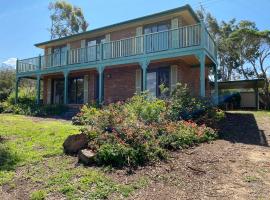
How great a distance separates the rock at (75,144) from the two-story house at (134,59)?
6.12 m

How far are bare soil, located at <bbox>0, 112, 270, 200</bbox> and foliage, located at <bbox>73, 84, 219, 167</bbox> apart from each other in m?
0.38

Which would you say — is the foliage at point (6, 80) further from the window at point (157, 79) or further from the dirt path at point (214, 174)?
the dirt path at point (214, 174)

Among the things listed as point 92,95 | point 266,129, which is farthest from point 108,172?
point 92,95

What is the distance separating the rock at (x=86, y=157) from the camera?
22.9 feet

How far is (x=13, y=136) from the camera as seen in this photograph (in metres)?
10.4

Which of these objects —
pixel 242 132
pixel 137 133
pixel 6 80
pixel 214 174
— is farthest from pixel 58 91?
pixel 214 174

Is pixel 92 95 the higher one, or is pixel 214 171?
pixel 92 95

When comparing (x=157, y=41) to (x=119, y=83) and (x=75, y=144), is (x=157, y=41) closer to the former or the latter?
(x=119, y=83)

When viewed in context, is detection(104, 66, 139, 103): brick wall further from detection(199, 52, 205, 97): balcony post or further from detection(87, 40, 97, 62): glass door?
detection(199, 52, 205, 97): balcony post

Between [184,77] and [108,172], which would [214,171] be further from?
[184,77]

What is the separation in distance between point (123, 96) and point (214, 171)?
13333 millimetres

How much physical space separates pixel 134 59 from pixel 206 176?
1136 cm

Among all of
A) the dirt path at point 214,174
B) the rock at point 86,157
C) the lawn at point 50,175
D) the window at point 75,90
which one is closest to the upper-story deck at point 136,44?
the window at point 75,90

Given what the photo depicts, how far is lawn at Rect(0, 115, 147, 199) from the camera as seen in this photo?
569 centimetres
